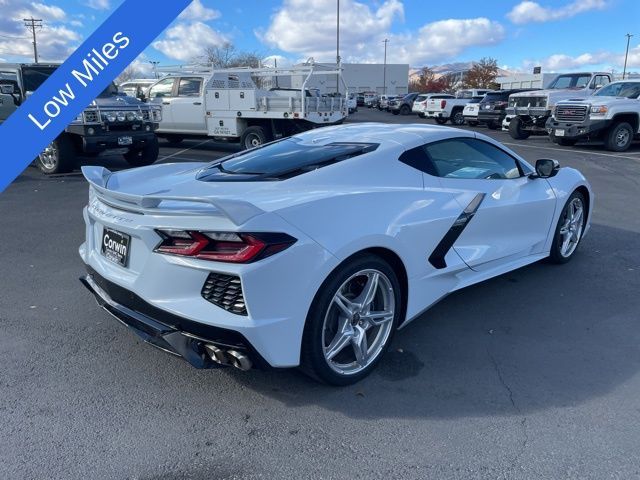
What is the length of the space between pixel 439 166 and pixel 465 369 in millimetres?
1402

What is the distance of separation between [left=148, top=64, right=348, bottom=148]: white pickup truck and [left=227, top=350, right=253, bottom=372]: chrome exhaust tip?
10.4 meters

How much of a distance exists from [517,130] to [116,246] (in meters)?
18.3

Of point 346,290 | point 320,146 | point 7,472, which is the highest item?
point 320,146

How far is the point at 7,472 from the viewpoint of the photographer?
7.94 ft

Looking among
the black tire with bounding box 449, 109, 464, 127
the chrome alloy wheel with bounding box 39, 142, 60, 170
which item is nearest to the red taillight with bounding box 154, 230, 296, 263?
the chrome alloy wheel with bounding box 39, 142, 60, 170

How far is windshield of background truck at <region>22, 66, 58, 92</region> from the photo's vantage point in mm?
11562

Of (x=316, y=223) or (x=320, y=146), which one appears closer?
(x=316, y=223)

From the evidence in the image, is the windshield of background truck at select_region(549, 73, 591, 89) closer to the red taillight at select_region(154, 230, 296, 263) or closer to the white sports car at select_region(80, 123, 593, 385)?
the white sports car at select_region(80, 123, 593, 385)

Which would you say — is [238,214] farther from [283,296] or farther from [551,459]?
[551,459]

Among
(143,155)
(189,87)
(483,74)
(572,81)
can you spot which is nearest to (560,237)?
(143,155)

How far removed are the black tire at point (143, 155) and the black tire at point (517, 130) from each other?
12614mm

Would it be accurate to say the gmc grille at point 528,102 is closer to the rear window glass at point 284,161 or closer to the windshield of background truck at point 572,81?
the windshield of background truck at point 572,81

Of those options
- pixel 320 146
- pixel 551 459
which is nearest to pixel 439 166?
pixel 320 146

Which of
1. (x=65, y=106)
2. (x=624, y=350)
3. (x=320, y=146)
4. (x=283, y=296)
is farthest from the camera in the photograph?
(x=65, y=106)
